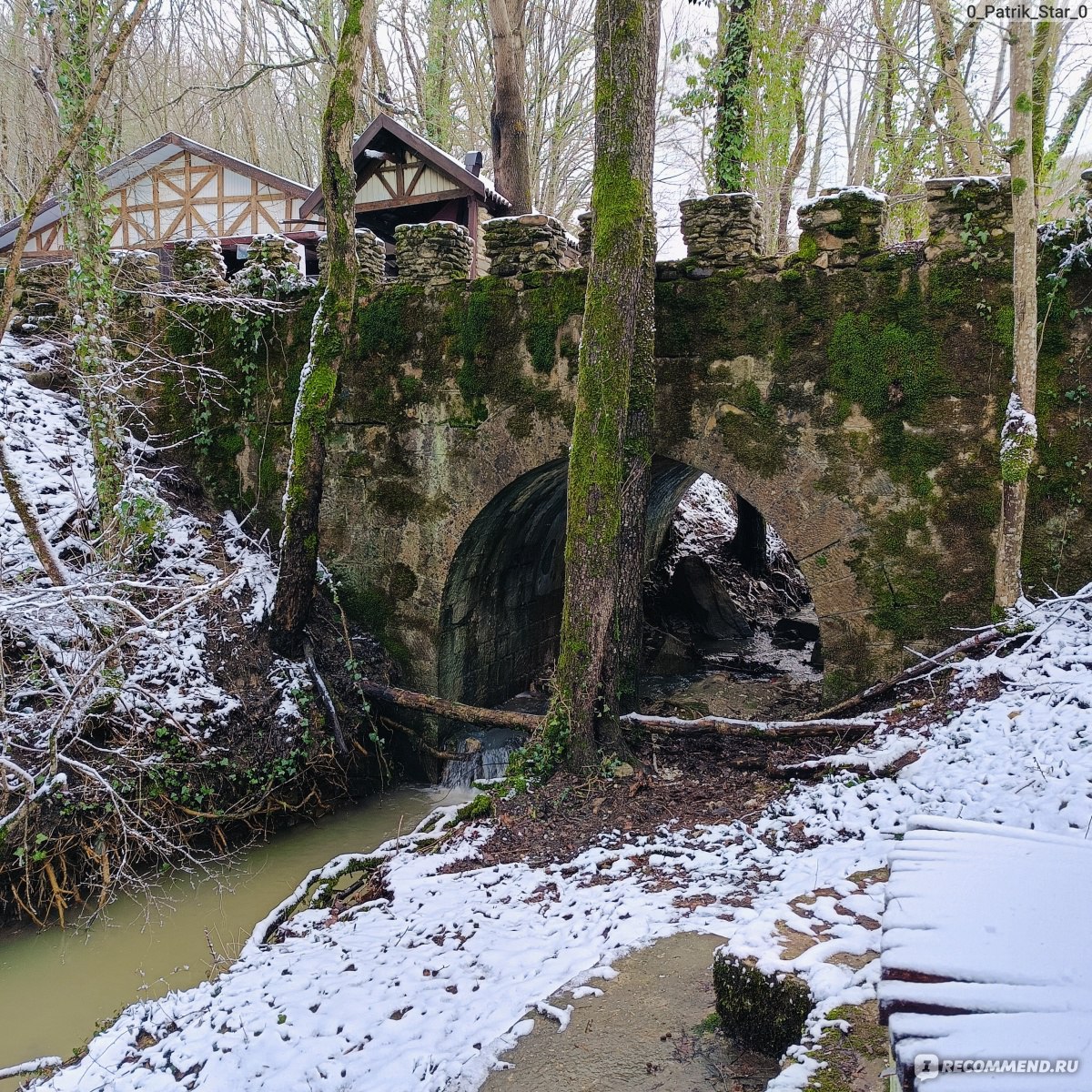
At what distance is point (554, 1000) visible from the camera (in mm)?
3379

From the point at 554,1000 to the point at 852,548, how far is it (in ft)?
14.3

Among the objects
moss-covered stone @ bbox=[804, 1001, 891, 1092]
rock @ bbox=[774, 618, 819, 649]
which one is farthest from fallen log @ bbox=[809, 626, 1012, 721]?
rock @ bbox=[774, 618, 819, 649]

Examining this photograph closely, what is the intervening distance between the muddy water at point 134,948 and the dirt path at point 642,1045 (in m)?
2.36

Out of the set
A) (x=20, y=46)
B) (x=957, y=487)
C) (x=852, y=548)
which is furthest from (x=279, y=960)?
(x=20, y=46)

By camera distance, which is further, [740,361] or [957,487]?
[740,361]

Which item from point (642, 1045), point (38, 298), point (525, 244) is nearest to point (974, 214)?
point (525, 244)

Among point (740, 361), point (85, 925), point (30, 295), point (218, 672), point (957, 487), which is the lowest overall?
point (85, 925)

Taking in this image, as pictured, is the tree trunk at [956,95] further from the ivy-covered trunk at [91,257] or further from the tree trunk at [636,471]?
the ivy-covered trunk at [91,257]

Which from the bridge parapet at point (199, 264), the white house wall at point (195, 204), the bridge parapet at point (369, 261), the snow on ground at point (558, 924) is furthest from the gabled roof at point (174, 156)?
the snow on ground at point (558, 924)

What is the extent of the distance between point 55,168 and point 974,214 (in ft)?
20.9

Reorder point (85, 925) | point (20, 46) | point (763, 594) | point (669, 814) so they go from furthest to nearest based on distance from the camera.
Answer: point (763, 594) → point (20, 46) → point (85, 925) → point (669, 814)

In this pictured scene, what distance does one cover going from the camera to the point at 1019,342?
564 centimetres

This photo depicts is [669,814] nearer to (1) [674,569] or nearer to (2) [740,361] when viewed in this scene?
(2) [740,361]

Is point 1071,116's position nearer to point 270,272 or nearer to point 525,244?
point 525,244
